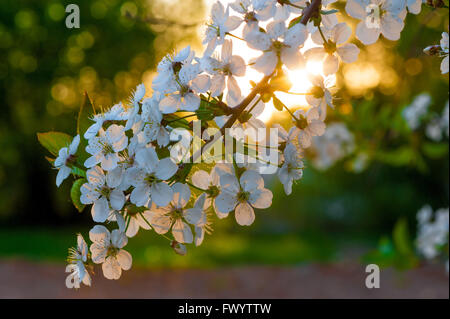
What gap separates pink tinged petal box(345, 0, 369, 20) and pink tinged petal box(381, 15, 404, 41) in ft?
0.15

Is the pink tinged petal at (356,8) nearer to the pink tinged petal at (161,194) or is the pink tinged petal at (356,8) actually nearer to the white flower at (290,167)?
the white flower at (290,167)

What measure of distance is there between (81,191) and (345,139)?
2816 mm

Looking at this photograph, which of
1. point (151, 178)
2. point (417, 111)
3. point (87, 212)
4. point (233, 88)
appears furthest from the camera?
point (87, 212)

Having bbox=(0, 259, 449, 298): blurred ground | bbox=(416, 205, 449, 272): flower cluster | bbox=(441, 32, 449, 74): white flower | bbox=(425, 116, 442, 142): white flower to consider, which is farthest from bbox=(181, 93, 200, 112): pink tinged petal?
bbox=(0, 259, 449, 298): blurred ground

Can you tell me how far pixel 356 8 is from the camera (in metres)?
0.77

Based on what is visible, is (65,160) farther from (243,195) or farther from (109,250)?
(243,195)

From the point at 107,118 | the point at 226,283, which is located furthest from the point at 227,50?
the point at 226,283

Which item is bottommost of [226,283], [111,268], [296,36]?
[111,268]

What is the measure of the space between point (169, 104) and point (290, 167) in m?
0.24

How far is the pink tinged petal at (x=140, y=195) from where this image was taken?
0.69 meters

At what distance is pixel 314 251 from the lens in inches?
361

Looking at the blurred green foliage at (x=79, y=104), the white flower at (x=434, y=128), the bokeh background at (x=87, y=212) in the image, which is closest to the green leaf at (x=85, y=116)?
the white flower at (x=434, y=128)

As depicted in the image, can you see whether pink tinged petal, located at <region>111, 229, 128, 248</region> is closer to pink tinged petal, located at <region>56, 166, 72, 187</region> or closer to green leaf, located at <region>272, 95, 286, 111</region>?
pink tinged petal, located at <region>56, 166, 72, 187</region>

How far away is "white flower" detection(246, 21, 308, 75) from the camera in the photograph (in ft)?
2.29
